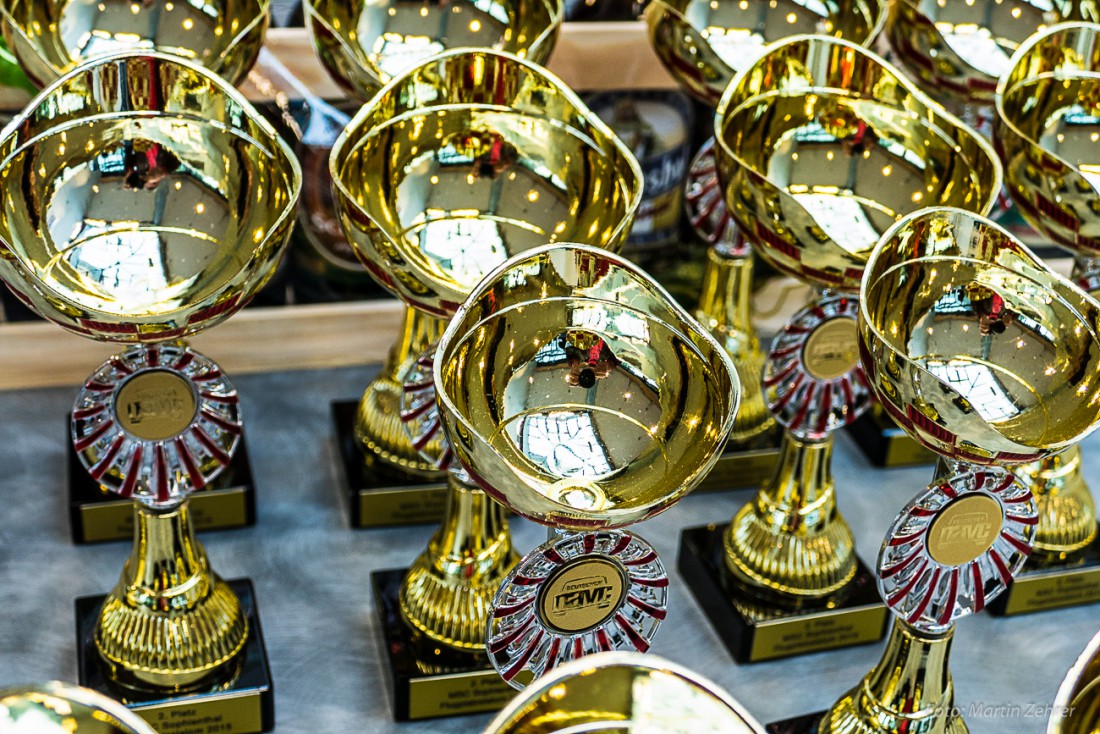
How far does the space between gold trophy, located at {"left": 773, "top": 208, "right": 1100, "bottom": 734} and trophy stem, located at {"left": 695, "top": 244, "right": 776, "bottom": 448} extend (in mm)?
409

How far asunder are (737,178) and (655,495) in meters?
0.32

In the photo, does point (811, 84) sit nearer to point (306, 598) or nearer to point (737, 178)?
point (737, 178)

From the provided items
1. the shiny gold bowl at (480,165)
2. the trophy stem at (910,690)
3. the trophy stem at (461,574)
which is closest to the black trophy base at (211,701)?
the trophy stem at (461,574)

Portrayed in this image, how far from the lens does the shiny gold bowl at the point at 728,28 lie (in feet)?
3.81

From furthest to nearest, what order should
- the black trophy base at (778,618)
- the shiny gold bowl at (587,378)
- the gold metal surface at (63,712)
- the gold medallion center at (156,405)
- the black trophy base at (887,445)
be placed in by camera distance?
1. the black trophy base at (887,445)
2. the black trophy base at (778,618)
3. the gold medallion center at (156,405)
4. the shiny gold bowl at (587,378)
5. the gold metal surface at (63,712)

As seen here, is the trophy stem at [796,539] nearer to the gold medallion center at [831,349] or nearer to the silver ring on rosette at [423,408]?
the gold medallion center at [831,349]

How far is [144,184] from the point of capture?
3.07ft

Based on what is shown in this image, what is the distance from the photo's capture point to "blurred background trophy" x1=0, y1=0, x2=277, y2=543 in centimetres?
110

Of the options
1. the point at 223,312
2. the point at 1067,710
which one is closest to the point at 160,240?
the point at 223,312

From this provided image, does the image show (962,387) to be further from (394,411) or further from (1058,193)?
(394,411)

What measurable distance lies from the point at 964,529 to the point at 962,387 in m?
0.09

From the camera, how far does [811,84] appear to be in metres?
1.12

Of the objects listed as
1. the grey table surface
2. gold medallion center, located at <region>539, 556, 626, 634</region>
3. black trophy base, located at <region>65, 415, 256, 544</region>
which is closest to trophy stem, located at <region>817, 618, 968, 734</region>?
the grey table surface

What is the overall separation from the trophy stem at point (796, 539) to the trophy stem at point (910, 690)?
0.16m
